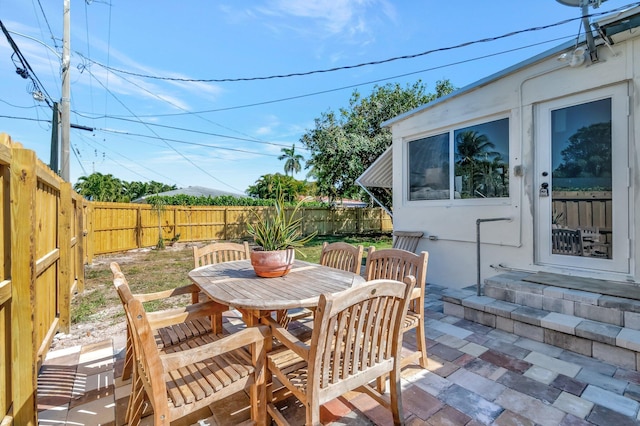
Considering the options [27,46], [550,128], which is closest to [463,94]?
[550,128]

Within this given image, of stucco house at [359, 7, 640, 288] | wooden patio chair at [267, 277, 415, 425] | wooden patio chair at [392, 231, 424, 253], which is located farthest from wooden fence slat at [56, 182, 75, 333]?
stucco house at [359, 7, 640, 288]

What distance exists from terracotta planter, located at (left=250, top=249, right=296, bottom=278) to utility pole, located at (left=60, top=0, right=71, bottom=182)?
30.2 ft

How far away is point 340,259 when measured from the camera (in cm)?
336

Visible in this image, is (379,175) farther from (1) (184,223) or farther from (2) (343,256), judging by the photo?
(1) (184,223)

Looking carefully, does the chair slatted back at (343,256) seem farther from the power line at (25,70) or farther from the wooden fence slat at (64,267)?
the power line at (25,70)

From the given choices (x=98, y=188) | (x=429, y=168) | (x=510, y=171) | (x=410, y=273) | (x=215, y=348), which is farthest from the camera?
(x=98, y=188)

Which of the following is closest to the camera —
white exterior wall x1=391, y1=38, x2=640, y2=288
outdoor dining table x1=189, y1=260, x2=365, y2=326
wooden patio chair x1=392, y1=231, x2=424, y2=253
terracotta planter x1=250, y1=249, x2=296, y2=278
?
outdoor dining table x1=189, y1=260, x2=365, y2=326

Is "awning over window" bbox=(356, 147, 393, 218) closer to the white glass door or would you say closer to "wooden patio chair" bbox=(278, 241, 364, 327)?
the white glass door

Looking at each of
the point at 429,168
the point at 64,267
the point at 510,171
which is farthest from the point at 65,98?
the point at 510,171

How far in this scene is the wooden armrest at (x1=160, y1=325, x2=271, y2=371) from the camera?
4.68 ft

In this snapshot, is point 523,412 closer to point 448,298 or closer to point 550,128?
point 448,298

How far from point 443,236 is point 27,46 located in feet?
42.2

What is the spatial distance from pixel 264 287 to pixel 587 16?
439 cm

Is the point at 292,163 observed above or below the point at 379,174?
above
